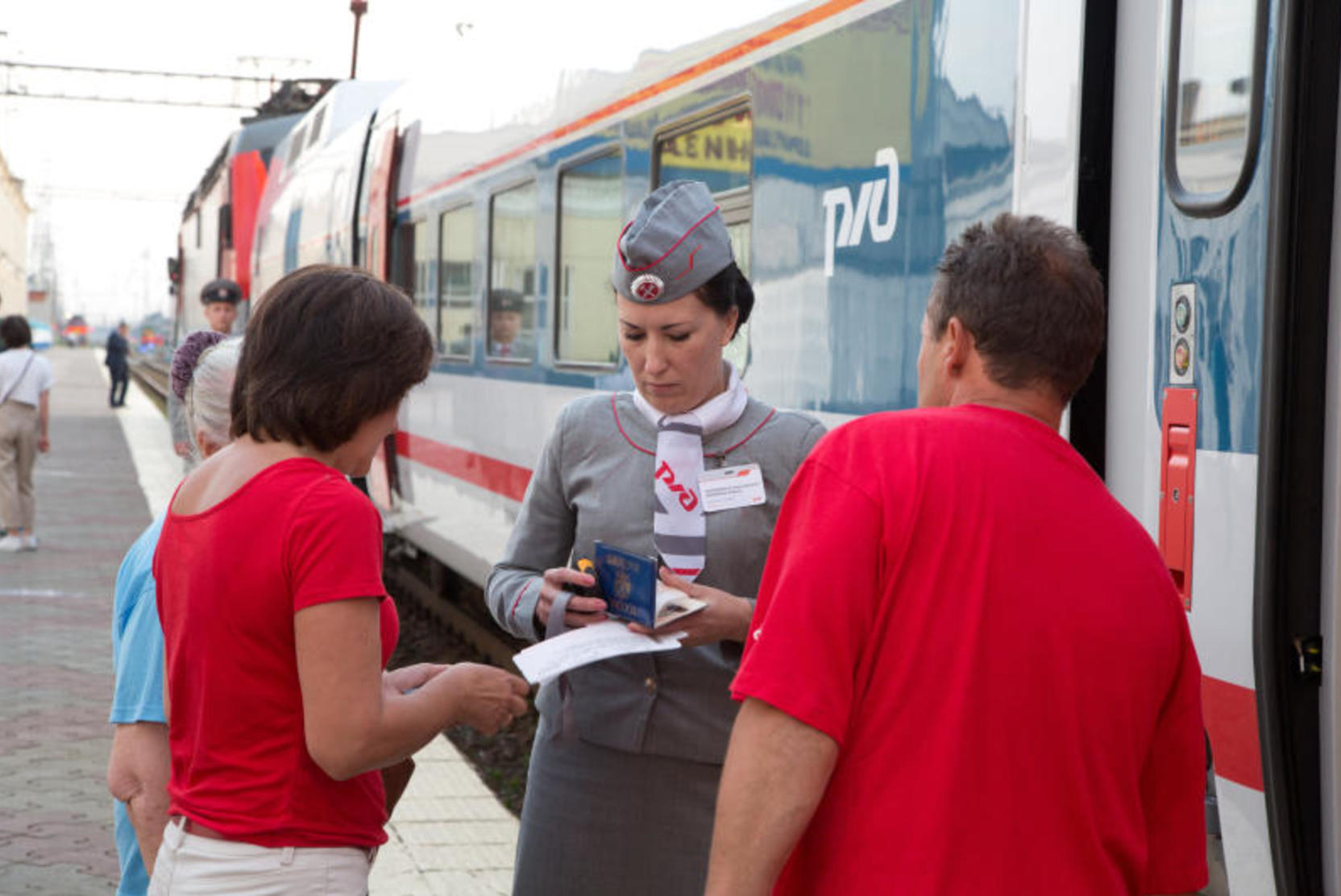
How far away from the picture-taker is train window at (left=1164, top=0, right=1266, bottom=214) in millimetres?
3043

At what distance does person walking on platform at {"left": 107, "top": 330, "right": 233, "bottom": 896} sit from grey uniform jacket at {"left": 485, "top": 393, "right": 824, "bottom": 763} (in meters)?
0.55

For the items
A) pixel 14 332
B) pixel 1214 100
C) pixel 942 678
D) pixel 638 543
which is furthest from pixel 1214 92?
pixel 14 332

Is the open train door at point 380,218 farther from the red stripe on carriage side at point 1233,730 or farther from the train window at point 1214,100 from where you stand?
the red stripe on carriage side at point 1233,730

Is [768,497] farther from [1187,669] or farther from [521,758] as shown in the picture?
[521,758]

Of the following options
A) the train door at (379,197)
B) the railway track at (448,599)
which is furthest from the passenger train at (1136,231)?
the train door at (379,197)

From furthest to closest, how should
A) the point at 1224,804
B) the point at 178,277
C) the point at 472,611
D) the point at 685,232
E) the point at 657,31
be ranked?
the point at 178,277 < the point at 472,611 < the point at 657,31 < the point at 1224,804 < the point at 685,232

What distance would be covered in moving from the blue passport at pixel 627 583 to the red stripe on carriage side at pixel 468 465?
4.99 m

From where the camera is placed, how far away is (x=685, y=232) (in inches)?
109

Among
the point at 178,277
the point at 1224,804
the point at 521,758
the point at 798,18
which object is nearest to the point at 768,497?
the point at 1224,804

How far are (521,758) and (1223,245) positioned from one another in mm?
5044

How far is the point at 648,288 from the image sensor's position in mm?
2797

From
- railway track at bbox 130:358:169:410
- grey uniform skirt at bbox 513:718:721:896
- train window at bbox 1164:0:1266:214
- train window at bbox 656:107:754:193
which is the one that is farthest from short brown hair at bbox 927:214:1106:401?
railway track at bbox 130:358:169:410

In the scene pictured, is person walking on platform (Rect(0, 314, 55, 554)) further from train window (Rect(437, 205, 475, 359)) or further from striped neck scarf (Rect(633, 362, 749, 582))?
striped neck scarf (Rect(633, 362, 749, 582))

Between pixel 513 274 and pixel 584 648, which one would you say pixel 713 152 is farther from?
pixel 584 648
